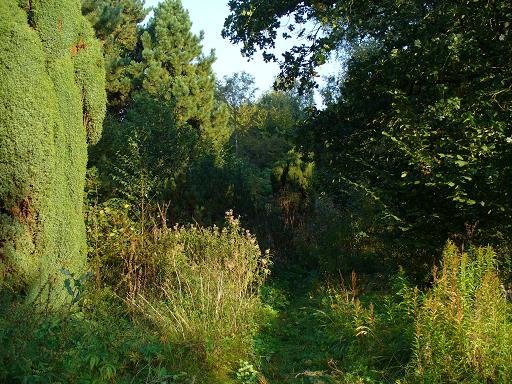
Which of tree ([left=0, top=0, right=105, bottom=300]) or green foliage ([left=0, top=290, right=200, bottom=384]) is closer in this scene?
green foliage ([left=0, top=290, right=200, bottom=384])

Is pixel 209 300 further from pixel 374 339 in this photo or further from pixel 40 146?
pixel 40 146

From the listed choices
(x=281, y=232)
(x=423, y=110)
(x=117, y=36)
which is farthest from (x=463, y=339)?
(x=117, y=36)

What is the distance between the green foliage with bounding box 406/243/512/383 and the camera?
151 inches

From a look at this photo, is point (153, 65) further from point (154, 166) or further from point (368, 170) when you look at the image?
point (368, 170)

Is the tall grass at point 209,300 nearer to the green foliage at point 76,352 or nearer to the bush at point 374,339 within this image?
the green foliage at point 76,352

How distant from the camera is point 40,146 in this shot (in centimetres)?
666

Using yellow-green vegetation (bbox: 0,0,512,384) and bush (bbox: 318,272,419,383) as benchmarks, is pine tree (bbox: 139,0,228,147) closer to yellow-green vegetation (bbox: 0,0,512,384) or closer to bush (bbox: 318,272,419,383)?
yellow-green vegetation (bbox: 0,0,512,384)

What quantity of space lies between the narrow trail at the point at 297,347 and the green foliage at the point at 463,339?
0.95 metres

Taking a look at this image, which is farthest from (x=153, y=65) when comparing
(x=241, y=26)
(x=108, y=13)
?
(x=241, y=26)

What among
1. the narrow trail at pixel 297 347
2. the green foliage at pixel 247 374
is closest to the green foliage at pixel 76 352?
the green foliage at pixel 247 374

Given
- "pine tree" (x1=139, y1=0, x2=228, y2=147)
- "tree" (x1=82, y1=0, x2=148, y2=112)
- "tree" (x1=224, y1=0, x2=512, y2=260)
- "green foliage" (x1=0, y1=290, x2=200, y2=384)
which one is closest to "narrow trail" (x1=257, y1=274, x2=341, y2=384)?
"green foliage" (x1=0, y1=290, x2=200, y2=384)

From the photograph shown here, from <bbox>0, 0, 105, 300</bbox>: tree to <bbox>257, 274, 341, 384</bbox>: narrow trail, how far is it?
284cm

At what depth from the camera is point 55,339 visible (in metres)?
3.91

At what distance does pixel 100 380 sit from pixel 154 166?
8089 mm
